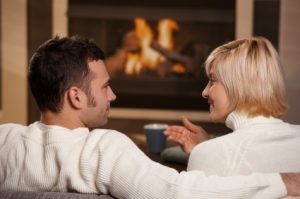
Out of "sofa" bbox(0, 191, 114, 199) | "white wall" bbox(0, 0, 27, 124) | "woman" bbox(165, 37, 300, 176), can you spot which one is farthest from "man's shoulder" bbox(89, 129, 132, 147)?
"white wall" bbox(0, 0, 27, 124)

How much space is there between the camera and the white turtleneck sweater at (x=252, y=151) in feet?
3.44

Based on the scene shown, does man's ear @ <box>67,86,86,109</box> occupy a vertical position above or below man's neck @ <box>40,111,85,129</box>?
above

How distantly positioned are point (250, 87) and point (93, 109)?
14.4 inches

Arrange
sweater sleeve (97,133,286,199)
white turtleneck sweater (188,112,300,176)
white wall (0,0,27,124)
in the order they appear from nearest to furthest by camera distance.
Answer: sweater sleeve (97,133,286,199)
white turtleneck sweater (188,112,300,176)
white wall (0,0,27,124)

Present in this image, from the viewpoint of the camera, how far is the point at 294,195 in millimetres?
898

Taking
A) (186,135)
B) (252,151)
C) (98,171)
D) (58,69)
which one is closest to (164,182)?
(98,171)

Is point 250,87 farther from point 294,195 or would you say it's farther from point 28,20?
point 28,20

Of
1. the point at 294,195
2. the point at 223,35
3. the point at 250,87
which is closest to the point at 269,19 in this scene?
the point at 223,35

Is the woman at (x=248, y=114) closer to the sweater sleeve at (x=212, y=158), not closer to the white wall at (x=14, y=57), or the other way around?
the sweater sleeve at (x=212, y=158)

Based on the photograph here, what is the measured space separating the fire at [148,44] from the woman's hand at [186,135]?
2.29 m

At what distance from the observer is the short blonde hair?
1154mm

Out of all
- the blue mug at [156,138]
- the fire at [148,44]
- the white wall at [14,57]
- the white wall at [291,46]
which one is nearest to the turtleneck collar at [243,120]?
the blue mug at [156,138]

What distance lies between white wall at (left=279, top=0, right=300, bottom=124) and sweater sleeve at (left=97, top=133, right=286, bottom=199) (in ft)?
8.56

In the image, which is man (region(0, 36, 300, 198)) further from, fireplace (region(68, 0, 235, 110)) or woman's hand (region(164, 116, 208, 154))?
fireplace (region(68, 0, 235, 110))
